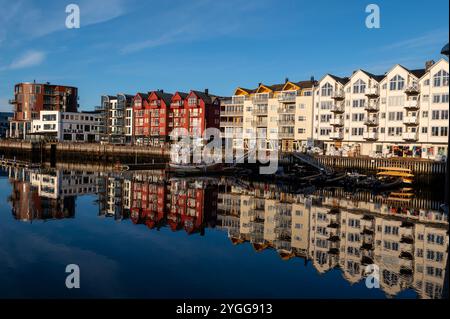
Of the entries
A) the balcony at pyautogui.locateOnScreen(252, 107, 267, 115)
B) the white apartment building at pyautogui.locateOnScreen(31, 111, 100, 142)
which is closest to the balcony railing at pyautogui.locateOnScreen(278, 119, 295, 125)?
the balcony at pyautogui.locateOnScreen(252, 107, 267, 115)

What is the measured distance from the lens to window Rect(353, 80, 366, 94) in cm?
7381

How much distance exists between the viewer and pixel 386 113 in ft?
→ 233

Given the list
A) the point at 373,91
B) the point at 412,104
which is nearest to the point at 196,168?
the point at 373,91

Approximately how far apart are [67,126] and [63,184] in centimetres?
7359

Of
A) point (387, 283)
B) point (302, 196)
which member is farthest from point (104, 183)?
point (387, 283)

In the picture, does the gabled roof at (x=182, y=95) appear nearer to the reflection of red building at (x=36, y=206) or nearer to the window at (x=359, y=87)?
the window at (x=359, y=87)

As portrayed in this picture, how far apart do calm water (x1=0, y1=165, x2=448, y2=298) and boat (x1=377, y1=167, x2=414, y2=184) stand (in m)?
9.68

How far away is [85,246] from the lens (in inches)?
963

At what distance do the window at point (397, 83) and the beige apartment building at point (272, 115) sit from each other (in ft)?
49.5

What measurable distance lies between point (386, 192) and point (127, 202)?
27.6m

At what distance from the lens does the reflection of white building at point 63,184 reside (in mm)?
46562

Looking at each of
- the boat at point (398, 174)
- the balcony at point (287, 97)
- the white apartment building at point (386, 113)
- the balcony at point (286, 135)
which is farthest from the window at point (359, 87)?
the boat at point (398, 174)

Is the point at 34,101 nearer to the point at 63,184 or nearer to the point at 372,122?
the point at 63,184
